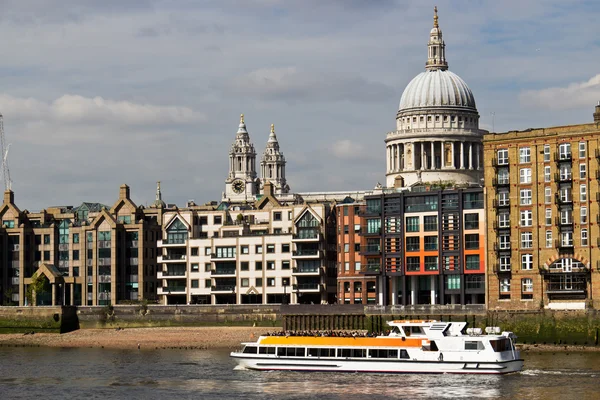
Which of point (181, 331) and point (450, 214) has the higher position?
point (450, 214)

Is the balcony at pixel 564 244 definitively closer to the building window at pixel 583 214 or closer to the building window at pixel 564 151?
the building window at pixel 583 214

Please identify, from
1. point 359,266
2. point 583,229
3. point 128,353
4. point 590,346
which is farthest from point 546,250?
point 128,353

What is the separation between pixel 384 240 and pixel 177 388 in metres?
80.8

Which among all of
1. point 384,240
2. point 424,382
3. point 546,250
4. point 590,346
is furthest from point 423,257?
point 424,382

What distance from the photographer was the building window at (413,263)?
189m

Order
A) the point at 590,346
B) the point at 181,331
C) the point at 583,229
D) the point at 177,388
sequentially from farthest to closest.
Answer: the point at 181,331 < the point at 583,229 < the point at 590,346 < the point at 177,388

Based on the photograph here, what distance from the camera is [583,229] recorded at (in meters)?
166

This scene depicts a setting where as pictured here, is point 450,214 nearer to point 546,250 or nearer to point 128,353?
point 546,250

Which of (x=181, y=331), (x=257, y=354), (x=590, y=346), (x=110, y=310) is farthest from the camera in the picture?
(x=110, y=310)

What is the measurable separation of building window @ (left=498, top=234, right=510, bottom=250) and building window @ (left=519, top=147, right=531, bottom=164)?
357 inches

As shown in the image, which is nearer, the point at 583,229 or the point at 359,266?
the point at 583,229

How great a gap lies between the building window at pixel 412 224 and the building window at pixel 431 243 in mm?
2091

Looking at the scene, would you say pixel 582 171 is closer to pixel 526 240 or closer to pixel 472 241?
pixel 526 240

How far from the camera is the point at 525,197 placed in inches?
6688
